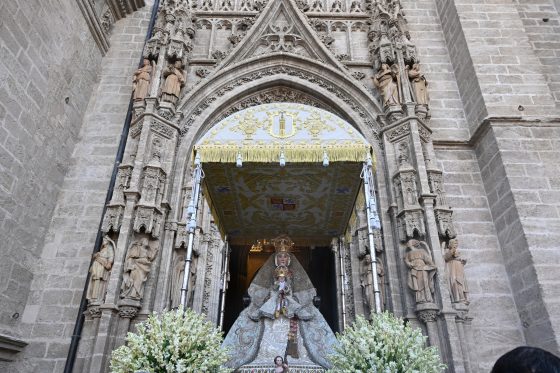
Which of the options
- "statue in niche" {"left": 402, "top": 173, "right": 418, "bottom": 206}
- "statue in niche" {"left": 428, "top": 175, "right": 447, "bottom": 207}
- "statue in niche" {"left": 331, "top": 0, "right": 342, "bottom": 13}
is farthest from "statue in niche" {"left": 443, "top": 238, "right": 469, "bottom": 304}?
"statue in niche" {"left": 331, "top": 0, "right": 342, "bottom": 13}

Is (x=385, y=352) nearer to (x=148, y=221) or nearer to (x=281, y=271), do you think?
(x=281, y=271)

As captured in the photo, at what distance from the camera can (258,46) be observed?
10.4 m

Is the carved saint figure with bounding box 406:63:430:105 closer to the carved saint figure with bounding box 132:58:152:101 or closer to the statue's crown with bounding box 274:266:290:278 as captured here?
the statue's crown with bounding box 274:266:290:278

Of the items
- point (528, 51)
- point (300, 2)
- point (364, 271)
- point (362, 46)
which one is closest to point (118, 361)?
point (364, 271)

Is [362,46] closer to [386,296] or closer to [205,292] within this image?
[386,296]

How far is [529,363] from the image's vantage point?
1583 mm

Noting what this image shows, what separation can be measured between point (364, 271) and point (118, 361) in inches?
190

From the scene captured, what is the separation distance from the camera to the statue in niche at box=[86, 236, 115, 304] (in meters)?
6.74

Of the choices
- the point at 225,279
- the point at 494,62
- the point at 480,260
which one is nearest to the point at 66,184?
the point at 225,279

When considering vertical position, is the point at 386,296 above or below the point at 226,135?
below

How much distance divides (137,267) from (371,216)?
4203 millimetres

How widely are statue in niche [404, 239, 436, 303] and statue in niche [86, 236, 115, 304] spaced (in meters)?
5.19

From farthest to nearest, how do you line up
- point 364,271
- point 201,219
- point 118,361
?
point 201,219
point 364,271
point 118,361

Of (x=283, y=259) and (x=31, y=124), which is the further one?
(x=283, y=259)
